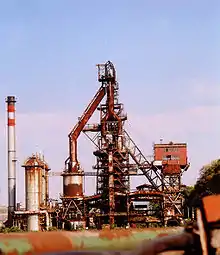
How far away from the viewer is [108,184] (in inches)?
2751

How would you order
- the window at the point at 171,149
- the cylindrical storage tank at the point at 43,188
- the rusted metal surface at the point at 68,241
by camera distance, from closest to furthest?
the rusted metal surface at the point at 68,241 → the cylindrical storage tank at the point at 43,188 → the window at the point at 171,149

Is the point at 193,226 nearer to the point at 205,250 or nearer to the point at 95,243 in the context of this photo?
the point at 205,250

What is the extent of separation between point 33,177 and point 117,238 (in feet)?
212

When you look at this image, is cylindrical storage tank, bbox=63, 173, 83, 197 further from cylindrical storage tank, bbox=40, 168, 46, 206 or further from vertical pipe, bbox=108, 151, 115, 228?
vertical pipe, bbox=108, 151, 115, 228

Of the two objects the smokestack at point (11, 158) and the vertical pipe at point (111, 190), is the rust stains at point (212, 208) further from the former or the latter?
the smokestack at point (11, 158)

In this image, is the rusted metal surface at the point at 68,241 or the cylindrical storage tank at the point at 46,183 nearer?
the rusted metal surface at the point at 68,241

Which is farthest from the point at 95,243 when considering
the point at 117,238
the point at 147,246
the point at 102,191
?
the point at 102,191

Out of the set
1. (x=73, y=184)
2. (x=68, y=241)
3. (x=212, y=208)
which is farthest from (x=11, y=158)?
(x=212, y=208)

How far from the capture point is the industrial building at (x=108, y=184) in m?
70.8

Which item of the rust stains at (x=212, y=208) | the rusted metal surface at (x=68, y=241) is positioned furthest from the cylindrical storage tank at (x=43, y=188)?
the rust stains at (x=212, y=208)

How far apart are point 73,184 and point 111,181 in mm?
5466

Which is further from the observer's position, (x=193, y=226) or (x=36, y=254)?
(x=36, y=254)

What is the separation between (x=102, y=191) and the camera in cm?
7119

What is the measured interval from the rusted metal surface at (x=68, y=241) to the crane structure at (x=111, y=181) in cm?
6119
